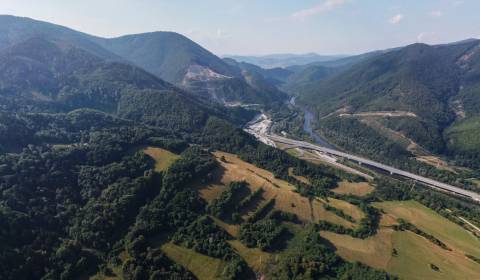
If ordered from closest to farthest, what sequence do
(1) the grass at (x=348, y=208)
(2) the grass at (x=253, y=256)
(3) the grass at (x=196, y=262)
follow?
(3) the grass at (x=196, y=262)
(2) the grass at (x=253, y=256)
(1) the grass at (x=348, y=208)

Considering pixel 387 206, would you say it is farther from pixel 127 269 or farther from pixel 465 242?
pixel 127 269

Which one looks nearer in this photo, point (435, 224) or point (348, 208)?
point (348, 208)

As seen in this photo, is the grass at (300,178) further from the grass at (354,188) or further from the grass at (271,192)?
the grass at (354,188)

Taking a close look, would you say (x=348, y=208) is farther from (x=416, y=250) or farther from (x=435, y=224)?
(x=435, y=224)

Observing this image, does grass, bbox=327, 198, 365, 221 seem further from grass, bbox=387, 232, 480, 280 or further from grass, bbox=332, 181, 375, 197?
grass, bbox=332, 181, 375, 197

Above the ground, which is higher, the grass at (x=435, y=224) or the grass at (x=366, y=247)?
the grass at (x=435, y=224)

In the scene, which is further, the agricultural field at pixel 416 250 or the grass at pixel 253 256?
the agricultural field at pixel 416 250

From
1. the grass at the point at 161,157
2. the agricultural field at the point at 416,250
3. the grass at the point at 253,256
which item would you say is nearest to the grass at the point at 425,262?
the agricultural field at the point at 416,250

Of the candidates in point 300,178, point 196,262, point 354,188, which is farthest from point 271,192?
point 354,188
